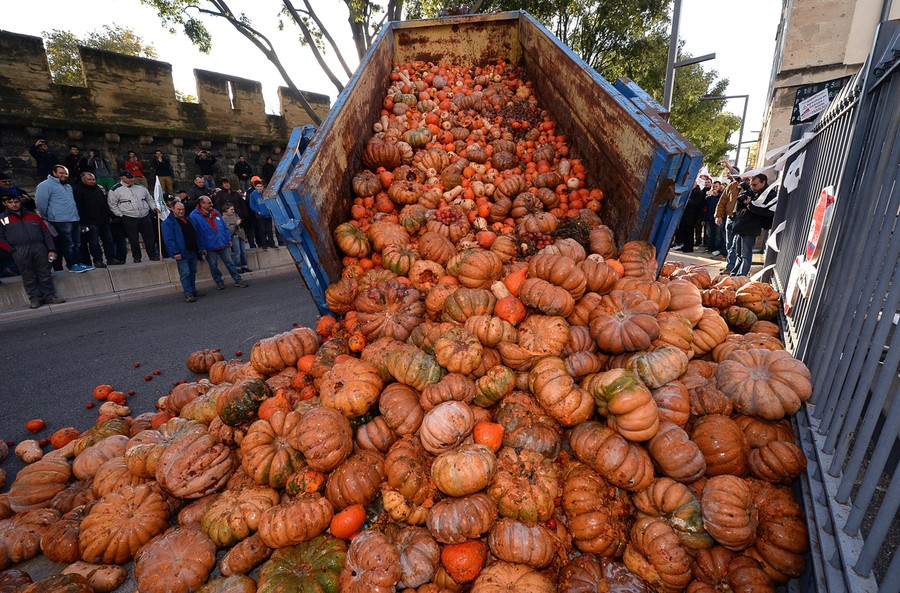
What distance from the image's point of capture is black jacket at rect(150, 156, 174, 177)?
14.9 m

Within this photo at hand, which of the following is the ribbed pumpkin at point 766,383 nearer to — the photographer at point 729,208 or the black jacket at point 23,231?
the photographer at point 729,208

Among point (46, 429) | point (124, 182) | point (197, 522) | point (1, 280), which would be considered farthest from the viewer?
point (124, 182)

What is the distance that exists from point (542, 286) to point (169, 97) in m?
19.7

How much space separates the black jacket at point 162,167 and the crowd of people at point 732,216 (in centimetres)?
1782

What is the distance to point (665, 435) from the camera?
273 cm

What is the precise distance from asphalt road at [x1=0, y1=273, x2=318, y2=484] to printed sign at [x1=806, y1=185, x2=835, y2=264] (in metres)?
7.43

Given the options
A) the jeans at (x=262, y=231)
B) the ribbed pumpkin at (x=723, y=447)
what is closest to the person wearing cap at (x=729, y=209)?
the ribbed pumpkin at (x=723, y=447)

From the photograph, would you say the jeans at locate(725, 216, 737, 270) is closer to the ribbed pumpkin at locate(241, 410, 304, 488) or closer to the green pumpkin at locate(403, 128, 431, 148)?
the green pumpkin at locate(403, 128, 431, 148)

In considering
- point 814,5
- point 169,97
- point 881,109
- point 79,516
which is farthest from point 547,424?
point 814,5

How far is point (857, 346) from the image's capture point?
241 cm

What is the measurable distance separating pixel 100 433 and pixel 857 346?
20.9ft

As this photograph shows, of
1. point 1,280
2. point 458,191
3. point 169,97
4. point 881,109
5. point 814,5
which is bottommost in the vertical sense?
point 1,280

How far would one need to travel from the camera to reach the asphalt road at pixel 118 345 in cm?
505

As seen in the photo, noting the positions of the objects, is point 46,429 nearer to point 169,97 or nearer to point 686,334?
point 686,334
